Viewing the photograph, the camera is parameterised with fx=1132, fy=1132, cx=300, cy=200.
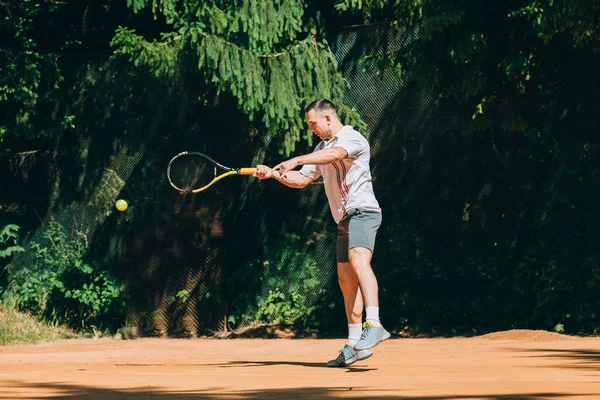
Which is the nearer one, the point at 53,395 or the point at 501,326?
the point at 53,395

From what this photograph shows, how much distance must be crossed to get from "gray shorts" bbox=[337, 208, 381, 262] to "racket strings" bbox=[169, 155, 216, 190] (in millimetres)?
→ 5477

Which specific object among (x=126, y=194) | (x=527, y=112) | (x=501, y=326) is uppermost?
(x=527, y=112)

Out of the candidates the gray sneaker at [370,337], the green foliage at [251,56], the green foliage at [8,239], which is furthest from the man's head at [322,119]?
the green foliage at [8,239]

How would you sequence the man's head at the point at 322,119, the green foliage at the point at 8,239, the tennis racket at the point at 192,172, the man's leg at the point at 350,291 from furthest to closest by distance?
the green foliage at the point at 8,239 → the tennis racket at the point at 192,172 → the man's head at the point at 322,119 → the man's leg at the point at 350,291

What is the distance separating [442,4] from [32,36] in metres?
5.86

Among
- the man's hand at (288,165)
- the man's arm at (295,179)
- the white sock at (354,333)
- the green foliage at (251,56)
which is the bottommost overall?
the white sock at (354,333)

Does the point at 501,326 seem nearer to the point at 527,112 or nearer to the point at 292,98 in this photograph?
the point at 527,112

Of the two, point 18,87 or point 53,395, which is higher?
point 18,87

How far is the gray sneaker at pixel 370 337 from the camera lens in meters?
7.62

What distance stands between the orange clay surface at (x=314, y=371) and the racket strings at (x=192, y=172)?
2214 mm

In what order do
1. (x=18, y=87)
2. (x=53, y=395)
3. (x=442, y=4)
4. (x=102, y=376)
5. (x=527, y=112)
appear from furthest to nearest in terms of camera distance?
1. (x=18, y=87)
2. (x=527, y=112)
3. (x=442, y=4)
4. (x=102, y=376)
5. (x=53, y=395)

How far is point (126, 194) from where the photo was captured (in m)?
13.9

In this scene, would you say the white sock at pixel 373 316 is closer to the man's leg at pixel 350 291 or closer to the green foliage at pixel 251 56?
the man's leg at pixel 350 291

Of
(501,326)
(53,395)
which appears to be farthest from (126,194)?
(53,395)
